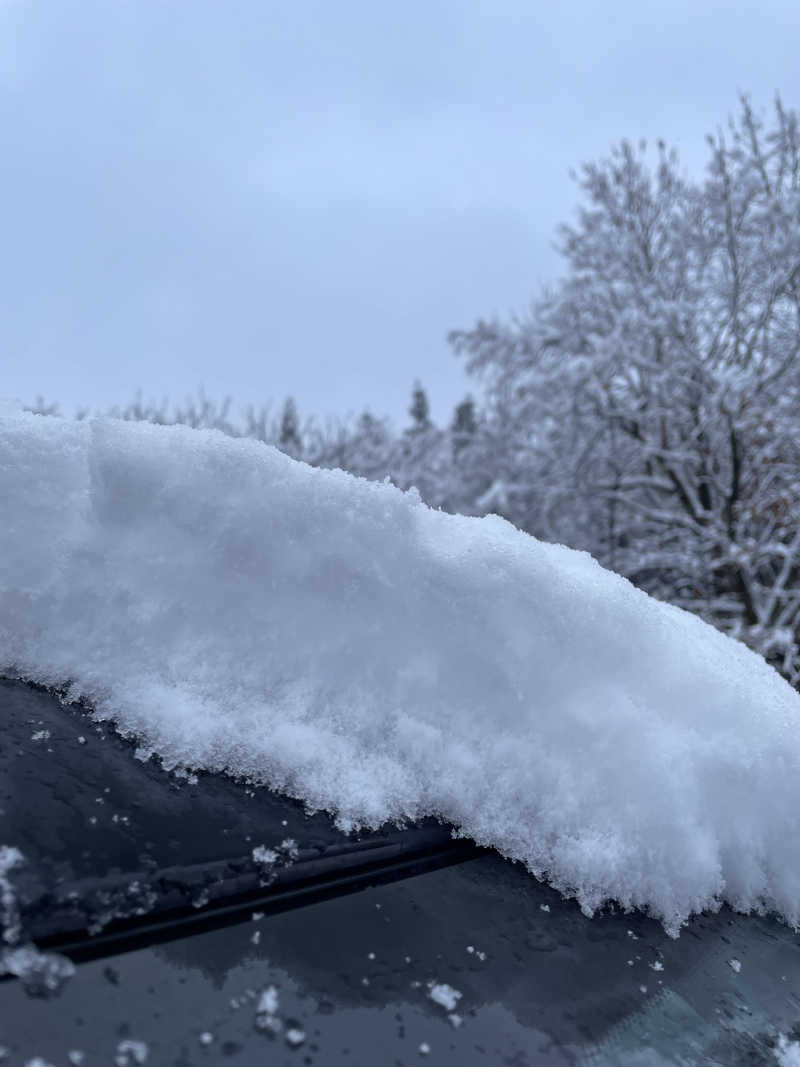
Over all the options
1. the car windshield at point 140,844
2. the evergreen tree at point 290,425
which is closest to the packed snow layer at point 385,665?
the car windshield at point 140,844

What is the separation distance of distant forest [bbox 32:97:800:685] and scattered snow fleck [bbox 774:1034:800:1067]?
20.0ft

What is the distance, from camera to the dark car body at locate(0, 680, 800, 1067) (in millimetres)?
575

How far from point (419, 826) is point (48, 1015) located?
0.44 m

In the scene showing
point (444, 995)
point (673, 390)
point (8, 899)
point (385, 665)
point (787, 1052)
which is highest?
point (673, 390)

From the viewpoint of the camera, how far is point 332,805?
0.84 meters

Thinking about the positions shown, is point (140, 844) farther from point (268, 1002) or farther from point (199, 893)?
point (268, 1002)

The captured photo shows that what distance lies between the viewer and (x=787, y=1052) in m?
0.78

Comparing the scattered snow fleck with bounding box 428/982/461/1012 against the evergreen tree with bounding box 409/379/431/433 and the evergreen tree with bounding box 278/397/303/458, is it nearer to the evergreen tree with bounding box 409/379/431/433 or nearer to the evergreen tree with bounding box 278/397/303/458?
the evergreen tree with bounding box 278/397/303/458

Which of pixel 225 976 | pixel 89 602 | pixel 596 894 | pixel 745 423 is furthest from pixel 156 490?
pixel 745 423

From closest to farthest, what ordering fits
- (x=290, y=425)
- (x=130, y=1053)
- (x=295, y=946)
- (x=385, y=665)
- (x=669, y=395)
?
1. (x=130, y=1053)
2. (x=295, y=946)
3. (x=385, y=665)
4. (x=669, y=395)
5. (x=290, y=425)

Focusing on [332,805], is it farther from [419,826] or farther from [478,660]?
[478,660]

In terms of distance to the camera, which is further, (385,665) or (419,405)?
(419,405)

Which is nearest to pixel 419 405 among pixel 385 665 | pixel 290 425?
pixel 290 425

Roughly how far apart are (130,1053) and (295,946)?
0.54 ft
